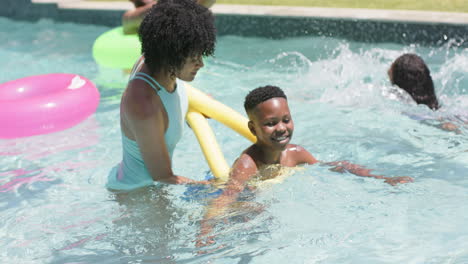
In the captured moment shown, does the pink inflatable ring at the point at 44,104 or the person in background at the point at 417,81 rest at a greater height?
the person in background at the point at 417,81

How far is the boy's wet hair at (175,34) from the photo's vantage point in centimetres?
294

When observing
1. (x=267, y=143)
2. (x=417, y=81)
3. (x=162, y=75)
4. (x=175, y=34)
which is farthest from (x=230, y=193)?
(x=417, y=81)

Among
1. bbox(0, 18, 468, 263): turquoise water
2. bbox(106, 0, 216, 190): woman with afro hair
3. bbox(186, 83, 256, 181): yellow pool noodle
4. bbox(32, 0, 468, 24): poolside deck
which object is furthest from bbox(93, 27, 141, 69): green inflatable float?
bbox(106, 0, 216, 190): woman with afro hair

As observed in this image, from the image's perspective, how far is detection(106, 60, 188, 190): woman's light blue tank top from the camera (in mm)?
3154

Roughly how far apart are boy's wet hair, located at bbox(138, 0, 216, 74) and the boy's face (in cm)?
82

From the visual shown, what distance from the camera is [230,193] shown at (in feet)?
11.6

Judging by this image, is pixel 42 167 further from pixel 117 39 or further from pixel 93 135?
pixel 117 39

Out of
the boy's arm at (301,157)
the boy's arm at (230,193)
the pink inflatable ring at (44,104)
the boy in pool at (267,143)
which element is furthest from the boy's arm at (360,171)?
the pink inflatable ring at (44,104)

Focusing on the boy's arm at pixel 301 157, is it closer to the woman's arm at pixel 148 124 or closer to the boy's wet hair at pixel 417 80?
the woman's arm at pixel 148 124

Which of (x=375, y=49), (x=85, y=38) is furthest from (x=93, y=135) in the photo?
(x=85, y=38)

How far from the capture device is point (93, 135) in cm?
576

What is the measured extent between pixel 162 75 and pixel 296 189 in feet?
4.27

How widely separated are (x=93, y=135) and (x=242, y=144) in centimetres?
152

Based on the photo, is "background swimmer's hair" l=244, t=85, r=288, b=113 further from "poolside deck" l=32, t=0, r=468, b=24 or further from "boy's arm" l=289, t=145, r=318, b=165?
"poolside deck" l=32, t=0, r=468, b=24
